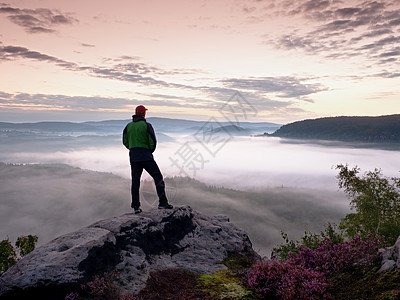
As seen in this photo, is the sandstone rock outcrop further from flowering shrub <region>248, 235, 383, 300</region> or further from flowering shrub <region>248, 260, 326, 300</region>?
flowering shrub <region>248, 235, 383, 300</region>

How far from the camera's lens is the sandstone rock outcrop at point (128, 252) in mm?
6219

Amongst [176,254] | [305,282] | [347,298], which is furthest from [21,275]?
[347,298]

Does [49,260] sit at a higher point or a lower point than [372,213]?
higher

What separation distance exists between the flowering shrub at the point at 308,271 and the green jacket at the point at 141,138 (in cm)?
602

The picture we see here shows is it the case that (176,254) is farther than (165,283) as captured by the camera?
Yes

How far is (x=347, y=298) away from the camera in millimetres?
4984

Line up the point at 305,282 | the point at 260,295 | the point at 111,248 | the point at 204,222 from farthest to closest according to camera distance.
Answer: the point at 204,222
the point at 111,248
the point at 260,295
the point at 305,282

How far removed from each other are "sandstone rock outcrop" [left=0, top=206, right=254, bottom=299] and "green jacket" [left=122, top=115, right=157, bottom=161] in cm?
238

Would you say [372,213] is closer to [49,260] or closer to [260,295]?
[260,295]

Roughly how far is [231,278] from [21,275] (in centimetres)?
547

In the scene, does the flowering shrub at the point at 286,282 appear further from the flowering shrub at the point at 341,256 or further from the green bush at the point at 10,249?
the green bush at the point at 10,249

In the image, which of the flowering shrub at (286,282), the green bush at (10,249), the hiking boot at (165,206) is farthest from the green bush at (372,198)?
the green bush at (10,249)

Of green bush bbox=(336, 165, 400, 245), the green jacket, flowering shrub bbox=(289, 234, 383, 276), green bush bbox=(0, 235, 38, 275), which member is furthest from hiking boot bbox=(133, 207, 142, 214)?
green bush bbox=(336, 165, 400, 245)

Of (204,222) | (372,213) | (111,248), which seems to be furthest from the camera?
(372,213)
